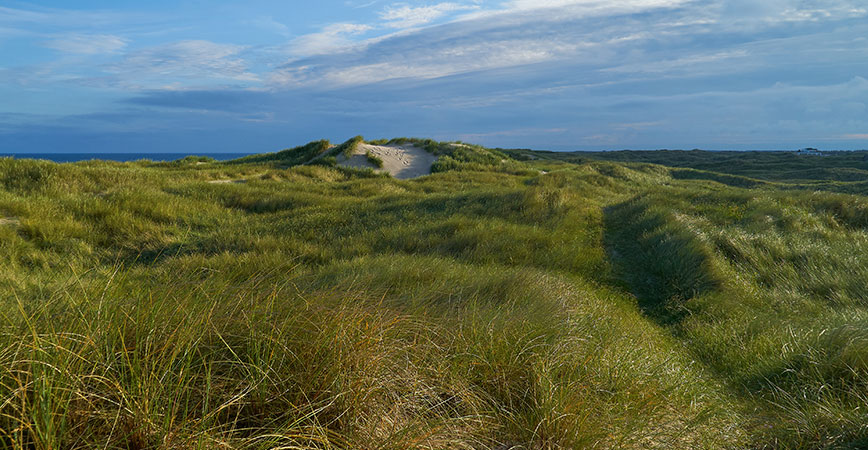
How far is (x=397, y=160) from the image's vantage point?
25531mm

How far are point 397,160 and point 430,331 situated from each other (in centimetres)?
2285

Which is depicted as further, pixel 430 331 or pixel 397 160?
pixel 397 160

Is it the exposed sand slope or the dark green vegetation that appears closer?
the dark green vegetation

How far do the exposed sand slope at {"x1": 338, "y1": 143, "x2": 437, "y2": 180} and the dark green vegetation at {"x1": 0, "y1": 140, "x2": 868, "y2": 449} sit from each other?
43.3ft

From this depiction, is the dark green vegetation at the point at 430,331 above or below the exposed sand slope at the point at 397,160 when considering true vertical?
below

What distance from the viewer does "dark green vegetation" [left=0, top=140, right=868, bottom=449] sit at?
2.12 metres

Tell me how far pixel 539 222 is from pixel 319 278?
234 inches

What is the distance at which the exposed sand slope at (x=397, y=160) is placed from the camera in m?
23.4

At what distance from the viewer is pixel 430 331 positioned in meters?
3.18

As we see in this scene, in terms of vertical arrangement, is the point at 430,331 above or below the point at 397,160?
below

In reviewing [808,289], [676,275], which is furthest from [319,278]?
[808,289]

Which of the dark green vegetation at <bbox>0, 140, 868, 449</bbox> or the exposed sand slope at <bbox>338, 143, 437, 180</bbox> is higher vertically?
the exposed sand slope at <bbox>338, 143, 437, 180</bbox>

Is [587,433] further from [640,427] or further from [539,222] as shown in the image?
[539,222]

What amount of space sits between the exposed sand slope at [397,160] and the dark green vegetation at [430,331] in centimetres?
1320
